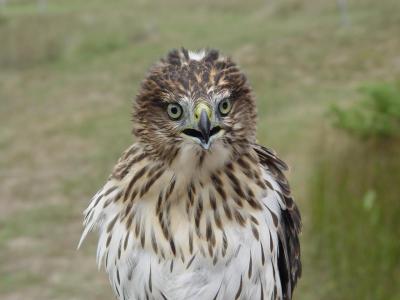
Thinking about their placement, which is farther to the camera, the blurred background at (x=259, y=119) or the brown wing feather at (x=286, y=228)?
the blurred background at (x=259, y=119)

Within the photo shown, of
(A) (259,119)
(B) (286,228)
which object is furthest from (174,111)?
(B) (286,228)

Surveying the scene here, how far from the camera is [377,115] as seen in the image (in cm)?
Result: 614

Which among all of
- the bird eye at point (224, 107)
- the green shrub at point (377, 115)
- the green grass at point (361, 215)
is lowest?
the green grass at point (361, 215)

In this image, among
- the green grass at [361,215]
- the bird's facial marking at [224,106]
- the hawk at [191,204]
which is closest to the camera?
the bird's facial marking at [224,106]

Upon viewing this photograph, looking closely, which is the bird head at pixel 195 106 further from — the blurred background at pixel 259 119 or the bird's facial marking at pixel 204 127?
the blurred background at pixel 259 119

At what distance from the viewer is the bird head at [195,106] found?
275 centimetres

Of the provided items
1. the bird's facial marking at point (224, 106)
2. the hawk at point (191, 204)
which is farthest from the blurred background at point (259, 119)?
the bird's facial marking at point (224, 106)

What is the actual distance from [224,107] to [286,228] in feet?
2.56

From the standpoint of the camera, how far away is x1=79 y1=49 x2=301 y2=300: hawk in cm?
290

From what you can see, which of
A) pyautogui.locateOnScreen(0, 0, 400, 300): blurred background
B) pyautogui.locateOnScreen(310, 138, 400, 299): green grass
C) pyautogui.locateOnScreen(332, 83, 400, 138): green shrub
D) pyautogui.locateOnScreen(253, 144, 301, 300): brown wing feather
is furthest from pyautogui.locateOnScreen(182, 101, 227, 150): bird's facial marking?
pyautogui.locateOnScreen(332, 83, 400, 138): green shrub

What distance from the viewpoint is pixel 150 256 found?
10.3ft

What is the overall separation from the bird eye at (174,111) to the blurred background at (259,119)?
778 millimetres

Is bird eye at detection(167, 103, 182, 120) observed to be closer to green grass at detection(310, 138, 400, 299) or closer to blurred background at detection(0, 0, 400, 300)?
blurred background at detection(0, 0, 400, 300)

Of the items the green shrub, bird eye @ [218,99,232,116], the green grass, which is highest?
bird eye @ [218,99,232,116]
